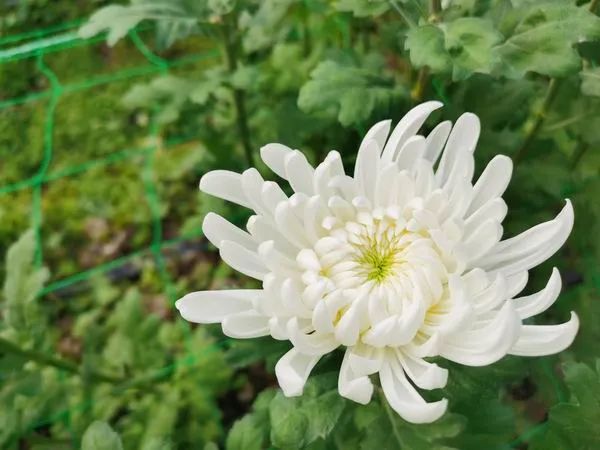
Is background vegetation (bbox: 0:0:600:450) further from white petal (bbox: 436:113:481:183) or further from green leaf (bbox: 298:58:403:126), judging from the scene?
white petal (bbox: 436:113:481:183)

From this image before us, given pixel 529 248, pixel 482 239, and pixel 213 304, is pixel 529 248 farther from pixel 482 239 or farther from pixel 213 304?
pixel 213 304

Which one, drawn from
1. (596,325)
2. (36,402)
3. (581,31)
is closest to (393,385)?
(581,31)

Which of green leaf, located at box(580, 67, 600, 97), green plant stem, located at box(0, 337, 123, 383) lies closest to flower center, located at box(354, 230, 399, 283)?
green leaf, located at box(580, 67, 600, 97)

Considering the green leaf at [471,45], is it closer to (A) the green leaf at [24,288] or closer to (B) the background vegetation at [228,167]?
(B) the background vegetation at [228,167]

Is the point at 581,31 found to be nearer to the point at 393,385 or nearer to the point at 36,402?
the point at 393,385

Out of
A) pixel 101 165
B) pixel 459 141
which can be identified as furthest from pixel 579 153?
pixel 101 165

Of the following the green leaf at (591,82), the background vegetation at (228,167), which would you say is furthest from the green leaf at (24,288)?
the green leaf at (591,82)
